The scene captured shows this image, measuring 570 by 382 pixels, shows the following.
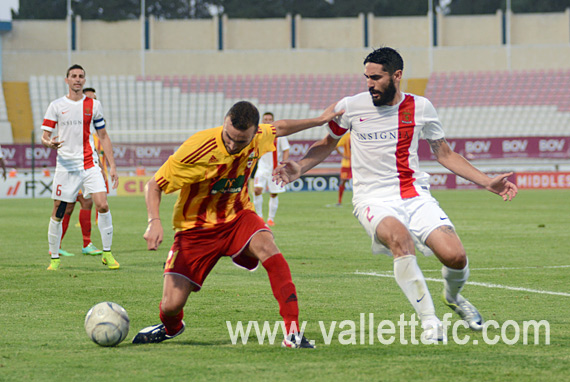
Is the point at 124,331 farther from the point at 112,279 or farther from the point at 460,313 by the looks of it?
the point at 112,279

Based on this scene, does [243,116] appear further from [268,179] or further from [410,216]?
[268,179]

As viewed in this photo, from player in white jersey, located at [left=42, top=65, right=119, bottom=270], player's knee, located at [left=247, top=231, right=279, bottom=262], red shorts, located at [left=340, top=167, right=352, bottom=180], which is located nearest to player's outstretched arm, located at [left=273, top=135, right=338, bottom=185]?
player's knee, located at [left=247, top=231, right=279, bottom=262]

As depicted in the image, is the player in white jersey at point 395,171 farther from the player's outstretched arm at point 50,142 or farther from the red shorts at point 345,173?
the red shorts at point 345,173

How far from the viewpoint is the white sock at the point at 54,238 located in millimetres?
9914

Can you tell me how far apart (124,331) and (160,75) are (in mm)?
41297

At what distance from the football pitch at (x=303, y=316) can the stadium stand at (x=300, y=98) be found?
2762cm

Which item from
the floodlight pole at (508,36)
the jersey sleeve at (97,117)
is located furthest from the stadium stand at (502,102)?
the jersey sleeve at (97,117)

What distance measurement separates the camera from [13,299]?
748 cm

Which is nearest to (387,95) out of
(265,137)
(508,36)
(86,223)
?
(265,137)

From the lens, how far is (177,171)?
5297mm

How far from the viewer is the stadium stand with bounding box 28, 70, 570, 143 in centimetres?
4025

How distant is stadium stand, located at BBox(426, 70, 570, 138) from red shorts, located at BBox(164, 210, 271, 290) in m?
35.0

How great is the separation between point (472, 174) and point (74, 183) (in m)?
5.58

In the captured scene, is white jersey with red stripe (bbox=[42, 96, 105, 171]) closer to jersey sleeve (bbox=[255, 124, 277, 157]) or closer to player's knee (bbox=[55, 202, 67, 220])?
player's knee (bbox=[55, 202, 67, 220])
